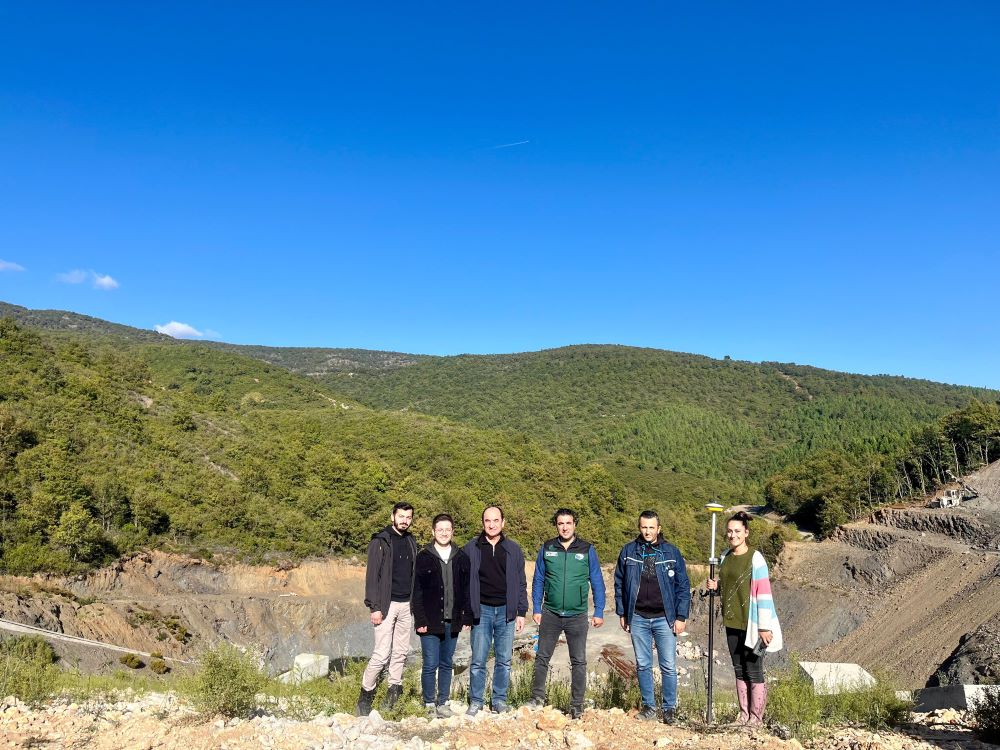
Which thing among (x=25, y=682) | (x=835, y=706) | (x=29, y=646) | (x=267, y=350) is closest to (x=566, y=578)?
(x=835, y=706)

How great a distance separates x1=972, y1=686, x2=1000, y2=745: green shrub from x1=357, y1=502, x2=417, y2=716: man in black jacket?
458 centimetres

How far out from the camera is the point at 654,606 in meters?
4.75

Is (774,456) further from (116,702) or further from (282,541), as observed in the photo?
(116,702)

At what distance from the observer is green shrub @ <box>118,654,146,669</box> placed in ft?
43.4

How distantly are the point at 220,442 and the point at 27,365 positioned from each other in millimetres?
8464

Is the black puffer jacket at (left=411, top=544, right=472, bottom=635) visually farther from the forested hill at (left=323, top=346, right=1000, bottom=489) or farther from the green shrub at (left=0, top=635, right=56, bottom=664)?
the forested hill at (left=323, top=346, right=1000, bottom=489)

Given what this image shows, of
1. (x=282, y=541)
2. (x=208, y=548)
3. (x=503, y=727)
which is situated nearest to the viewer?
(x=503, y=727)

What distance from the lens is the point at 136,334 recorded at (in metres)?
86.9

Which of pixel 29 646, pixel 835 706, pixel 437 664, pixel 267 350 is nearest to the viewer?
pixel 437 664

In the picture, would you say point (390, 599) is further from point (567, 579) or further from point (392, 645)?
point (567, 579)

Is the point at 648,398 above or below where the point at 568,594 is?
above

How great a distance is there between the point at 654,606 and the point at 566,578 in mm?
747

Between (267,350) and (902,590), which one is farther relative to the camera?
(267,350)

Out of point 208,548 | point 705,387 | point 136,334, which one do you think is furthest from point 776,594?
point 136,334
